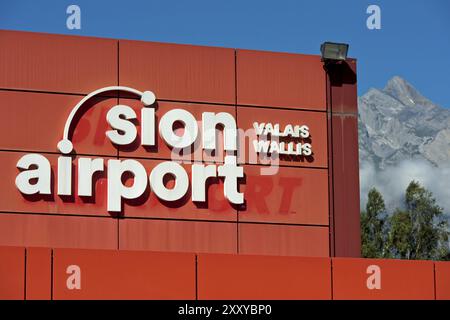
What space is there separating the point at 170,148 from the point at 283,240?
3.48m

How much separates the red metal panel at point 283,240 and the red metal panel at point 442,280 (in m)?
3.36

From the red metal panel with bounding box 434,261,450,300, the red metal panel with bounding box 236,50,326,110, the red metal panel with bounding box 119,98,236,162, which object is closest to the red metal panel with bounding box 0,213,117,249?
the red metal panel with bounding box 119,98,236,162

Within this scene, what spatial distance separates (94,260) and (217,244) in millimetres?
4667

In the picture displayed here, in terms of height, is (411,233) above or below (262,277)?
above

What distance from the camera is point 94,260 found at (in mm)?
23422

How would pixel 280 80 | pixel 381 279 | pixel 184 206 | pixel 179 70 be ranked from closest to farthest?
pixel 381 279 < pixel 184 206 < pixel 179 70 < pixel 280 80

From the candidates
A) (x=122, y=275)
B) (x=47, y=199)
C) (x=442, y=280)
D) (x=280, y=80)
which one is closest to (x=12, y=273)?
(x=122, y=275)

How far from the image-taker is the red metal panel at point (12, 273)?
74.8 ft

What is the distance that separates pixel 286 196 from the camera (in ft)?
92.2

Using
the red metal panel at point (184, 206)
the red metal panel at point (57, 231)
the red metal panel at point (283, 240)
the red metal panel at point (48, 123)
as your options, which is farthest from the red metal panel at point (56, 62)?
the red metal panel at point (283, 240)

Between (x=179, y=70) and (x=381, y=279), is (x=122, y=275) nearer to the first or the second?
(x=381, y=279)

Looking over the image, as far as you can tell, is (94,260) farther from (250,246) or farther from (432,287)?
(432,287)
